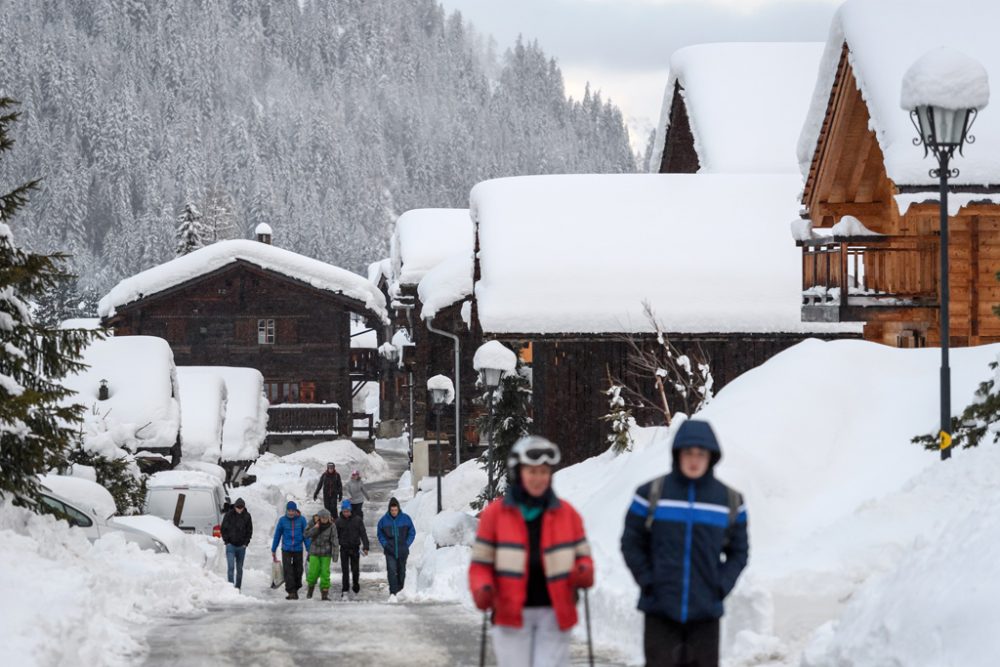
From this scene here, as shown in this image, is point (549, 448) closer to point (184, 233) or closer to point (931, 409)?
point (931, 409)

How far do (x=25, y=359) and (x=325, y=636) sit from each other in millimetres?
4412

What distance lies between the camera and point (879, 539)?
10195 millimetres

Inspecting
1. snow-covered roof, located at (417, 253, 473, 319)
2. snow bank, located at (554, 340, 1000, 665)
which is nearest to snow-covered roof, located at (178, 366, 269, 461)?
snow-covered roof, located at (417, 253, 473, 319)

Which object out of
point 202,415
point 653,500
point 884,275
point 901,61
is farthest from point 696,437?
point 202,415

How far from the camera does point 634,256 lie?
84.7ft

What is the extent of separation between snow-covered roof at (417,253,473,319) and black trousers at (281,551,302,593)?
15.7 m

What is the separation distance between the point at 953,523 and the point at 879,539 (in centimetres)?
166

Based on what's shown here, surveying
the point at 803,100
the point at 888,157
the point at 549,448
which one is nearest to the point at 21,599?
the point at 549,448

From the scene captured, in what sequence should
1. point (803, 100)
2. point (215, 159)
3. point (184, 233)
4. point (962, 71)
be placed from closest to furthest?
point (962, 71)
point (803, 100)
point (184, 233)
point (215, 159)

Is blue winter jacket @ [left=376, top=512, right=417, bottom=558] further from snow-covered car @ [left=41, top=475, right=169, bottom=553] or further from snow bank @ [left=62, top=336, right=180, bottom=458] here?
snow bank @ [left=62, top=336, right=180, bottom=458]

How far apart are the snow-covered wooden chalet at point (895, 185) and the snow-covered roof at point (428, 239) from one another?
22796mm

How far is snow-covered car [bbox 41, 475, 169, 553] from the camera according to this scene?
61.0ft

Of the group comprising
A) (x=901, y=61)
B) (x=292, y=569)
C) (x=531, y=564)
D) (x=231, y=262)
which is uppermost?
(x=901, y=61)

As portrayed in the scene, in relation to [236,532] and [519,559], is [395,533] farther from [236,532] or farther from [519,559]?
[519,559]
